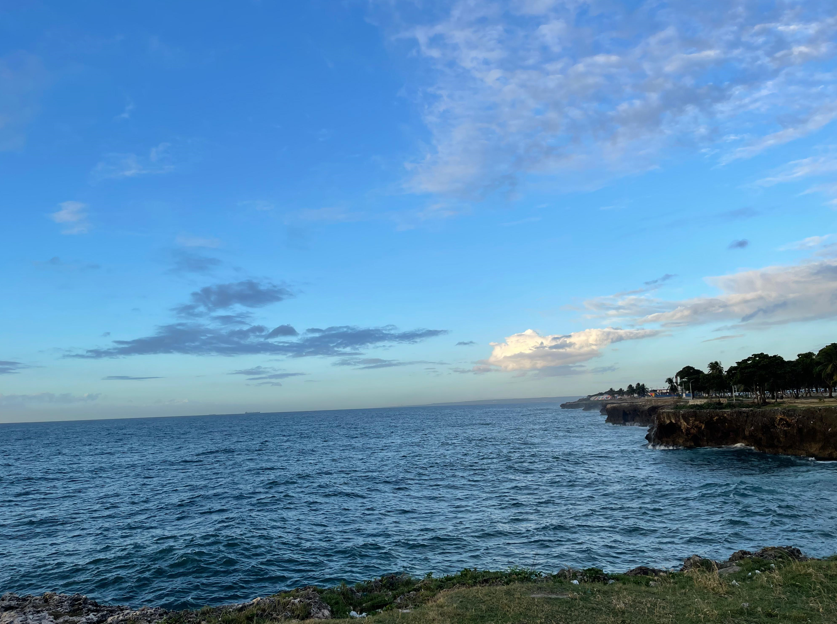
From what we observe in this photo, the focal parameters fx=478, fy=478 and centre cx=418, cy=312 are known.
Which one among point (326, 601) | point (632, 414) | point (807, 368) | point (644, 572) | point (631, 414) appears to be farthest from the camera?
point (631, 414)

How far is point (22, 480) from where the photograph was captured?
206 feet

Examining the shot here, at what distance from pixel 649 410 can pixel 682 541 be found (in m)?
132

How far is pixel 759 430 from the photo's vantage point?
70188 mm

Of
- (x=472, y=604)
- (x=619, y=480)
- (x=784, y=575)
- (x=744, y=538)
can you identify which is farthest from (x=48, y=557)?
(x=619, y=480)

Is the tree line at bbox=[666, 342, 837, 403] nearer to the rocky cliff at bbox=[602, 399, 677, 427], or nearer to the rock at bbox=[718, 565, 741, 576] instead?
the rocky cliff at bbox=[602, 399, 677, 427]

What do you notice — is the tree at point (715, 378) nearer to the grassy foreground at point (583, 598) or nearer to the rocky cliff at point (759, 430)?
the rocky cliff at point (759, 430)

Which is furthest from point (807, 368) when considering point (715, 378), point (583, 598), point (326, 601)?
point (326, 601)

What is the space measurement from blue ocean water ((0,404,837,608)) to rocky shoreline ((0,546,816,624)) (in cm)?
438

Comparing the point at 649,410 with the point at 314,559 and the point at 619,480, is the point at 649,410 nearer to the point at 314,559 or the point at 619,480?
the point at 619,480

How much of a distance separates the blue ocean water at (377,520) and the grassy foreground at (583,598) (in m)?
5.70

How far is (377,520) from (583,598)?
23258 millimetres

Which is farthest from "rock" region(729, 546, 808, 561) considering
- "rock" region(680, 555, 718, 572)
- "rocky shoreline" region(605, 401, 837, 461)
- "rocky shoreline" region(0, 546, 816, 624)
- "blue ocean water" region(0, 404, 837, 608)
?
"rocky shoreline" region(605, 401, 837, 461)

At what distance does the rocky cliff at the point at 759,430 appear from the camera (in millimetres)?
59781

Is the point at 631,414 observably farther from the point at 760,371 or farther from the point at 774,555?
the point at 774,555
